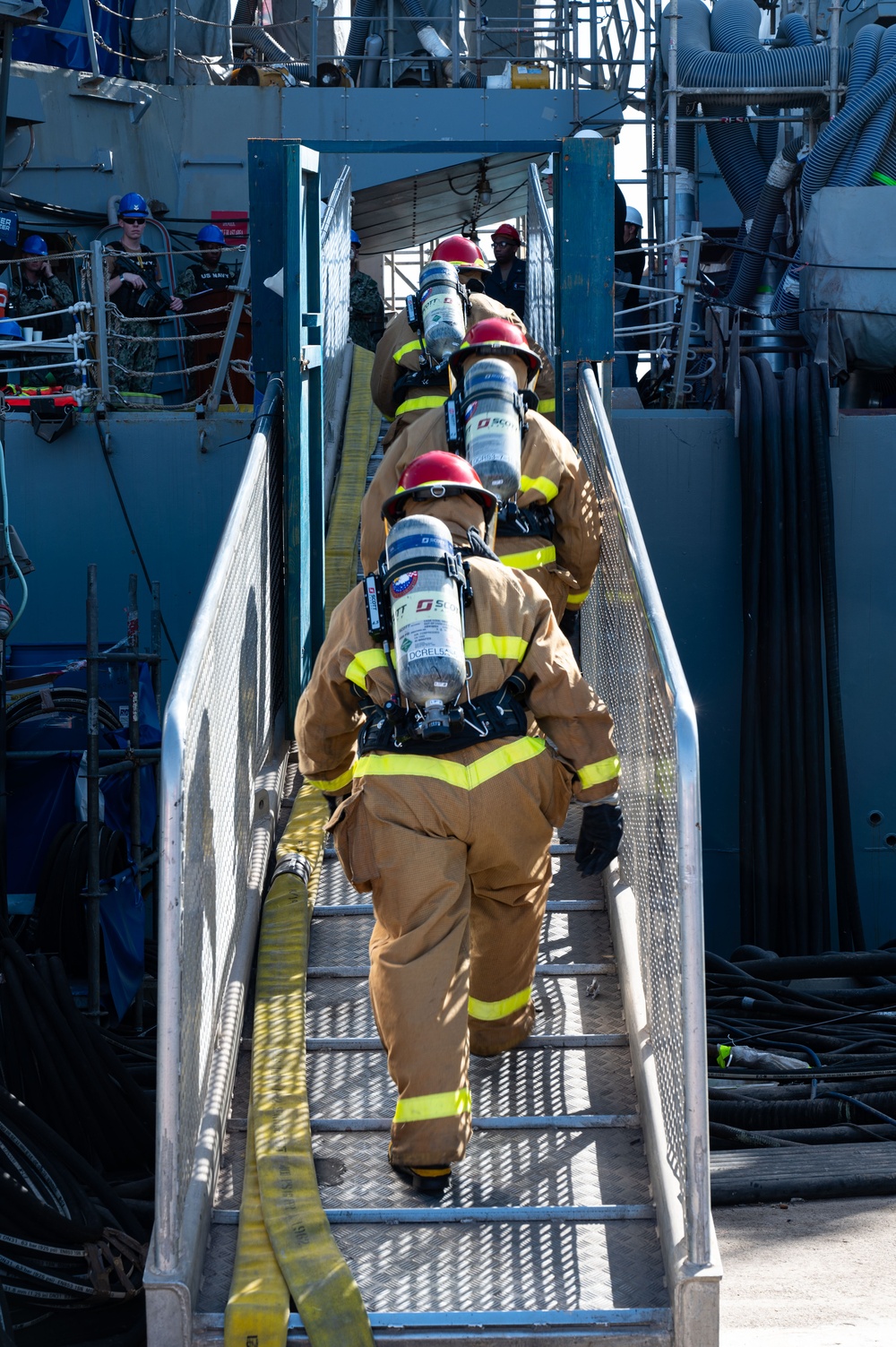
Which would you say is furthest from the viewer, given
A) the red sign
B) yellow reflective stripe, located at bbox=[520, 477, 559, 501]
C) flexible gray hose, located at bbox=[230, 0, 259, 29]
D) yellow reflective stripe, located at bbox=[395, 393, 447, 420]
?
flexible gray hose, located at bbox=[230, 0, 259, 29]

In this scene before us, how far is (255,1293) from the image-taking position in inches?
136

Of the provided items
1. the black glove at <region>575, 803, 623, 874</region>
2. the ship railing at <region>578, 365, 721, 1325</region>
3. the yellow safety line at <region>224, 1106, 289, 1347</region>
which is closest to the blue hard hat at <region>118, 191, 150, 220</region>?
the ship railing at <region>578, 365, 721, 1325</region>

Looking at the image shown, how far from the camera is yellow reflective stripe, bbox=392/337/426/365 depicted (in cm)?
727

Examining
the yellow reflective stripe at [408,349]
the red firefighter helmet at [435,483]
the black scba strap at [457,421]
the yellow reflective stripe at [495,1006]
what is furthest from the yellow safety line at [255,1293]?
the yellow reflective stripe at [408,349]

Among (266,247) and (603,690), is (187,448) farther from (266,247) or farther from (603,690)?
(603,690)

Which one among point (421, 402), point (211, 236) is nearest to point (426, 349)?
point (421, 402)

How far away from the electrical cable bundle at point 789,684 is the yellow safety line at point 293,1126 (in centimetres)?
499

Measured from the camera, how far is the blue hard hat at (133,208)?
1343cm

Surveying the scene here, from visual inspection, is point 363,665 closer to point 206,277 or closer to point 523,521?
point 523,521

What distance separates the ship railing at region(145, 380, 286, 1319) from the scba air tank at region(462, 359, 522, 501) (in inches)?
33.4

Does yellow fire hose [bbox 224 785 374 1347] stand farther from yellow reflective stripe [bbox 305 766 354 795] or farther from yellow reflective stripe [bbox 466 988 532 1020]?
yellow reflective stripe [bbox 305 766 354 795]

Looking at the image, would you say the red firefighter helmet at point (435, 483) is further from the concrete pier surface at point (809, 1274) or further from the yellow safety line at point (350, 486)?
the yellow safety line at point (350, 486)

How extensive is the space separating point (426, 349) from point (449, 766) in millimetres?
3701

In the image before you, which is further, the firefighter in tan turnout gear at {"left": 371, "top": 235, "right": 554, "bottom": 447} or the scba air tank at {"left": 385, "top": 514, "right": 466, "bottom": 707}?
the firefighter in tan turnout gear at {"left": 371, "top": 235, "right": 554, "bottom": 447}
